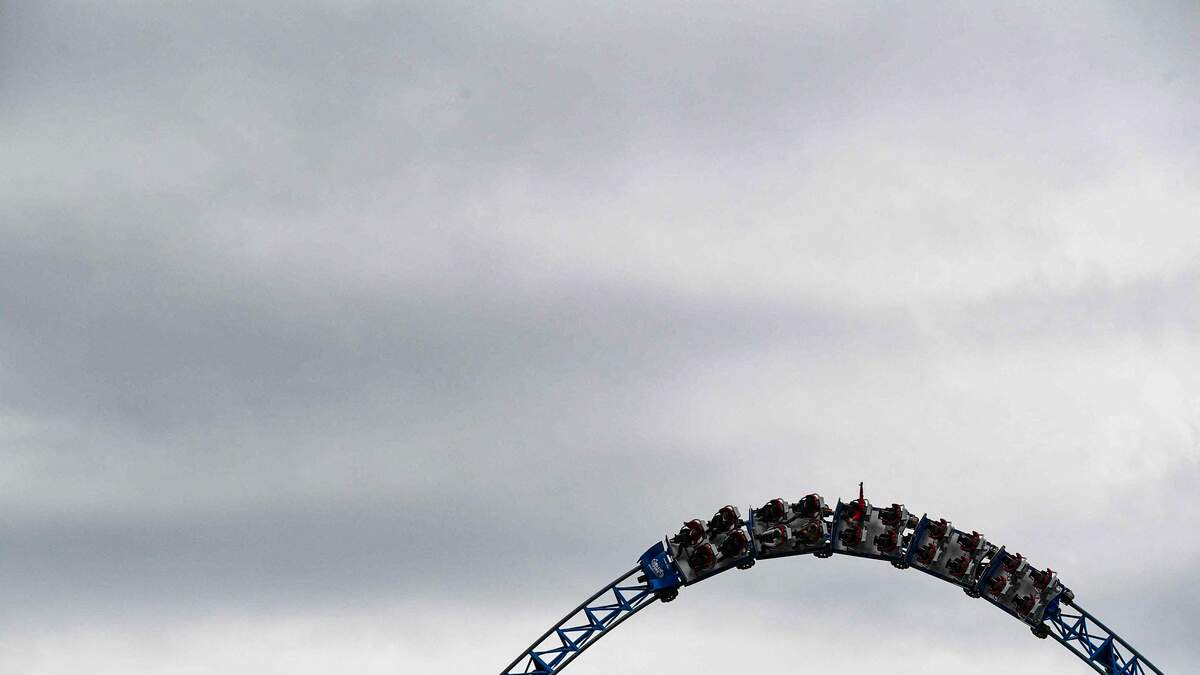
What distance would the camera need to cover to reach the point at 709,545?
7081 centimetres

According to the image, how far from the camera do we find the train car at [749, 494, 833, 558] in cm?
7088

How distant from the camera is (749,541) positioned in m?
70.8

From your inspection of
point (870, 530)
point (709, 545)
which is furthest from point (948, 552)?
point (709, 545)

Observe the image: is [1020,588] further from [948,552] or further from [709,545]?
[709,545]

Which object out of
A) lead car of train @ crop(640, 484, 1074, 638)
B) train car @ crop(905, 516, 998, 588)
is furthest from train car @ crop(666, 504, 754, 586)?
train car @ crop(905, 516, 998, 588)

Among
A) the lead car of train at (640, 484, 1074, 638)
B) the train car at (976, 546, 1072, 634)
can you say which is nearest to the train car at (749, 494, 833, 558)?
the lead car of train at (640, 484, 1074, 638)

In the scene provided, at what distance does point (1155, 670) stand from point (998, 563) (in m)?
8.09

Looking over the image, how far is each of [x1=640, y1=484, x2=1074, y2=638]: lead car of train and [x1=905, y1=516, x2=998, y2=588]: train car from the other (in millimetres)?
37

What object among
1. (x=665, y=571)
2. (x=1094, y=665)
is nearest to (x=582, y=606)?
(x=665, y=571)

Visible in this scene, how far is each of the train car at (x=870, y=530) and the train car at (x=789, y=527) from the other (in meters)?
0.49

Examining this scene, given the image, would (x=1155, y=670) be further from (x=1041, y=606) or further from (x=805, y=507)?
(x=805, y=507)

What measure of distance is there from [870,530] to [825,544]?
1.84 meters

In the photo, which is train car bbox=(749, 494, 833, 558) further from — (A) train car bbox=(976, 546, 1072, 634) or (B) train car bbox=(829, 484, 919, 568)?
(A) train car bbox=(976, 546, 1072, 634)

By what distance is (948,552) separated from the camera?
239 ft
